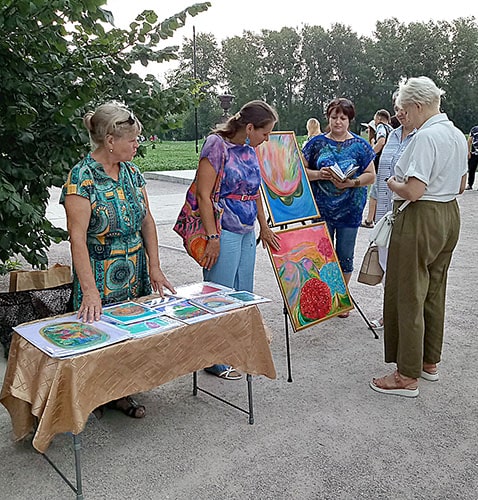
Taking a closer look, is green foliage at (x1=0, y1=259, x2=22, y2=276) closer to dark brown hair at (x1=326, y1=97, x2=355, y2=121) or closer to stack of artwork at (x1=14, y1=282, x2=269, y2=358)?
stack of artwork at (x1=14, y1=282, x2=269, y2=358)

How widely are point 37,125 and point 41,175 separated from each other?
0.33 meters

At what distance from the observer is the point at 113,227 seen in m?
2.68

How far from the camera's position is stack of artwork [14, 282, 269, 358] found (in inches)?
88.4

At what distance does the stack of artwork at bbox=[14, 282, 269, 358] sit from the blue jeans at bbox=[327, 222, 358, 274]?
1.65 m

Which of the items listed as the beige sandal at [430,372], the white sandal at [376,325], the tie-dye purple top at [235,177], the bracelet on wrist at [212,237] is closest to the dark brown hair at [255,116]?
the tie-dye purple top at [235,177]

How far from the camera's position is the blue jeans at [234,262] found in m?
3.29

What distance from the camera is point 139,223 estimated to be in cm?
282

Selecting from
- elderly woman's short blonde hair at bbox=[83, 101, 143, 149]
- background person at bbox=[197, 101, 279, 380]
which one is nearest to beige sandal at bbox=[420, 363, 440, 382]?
background person at bbox=[197, 101, 279, 380]

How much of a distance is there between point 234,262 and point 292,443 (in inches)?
42.1

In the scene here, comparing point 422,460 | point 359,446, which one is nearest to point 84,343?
point 359,446

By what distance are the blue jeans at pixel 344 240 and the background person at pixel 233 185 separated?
1.11 metres

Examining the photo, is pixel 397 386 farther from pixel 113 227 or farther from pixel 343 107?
pixel 343 107

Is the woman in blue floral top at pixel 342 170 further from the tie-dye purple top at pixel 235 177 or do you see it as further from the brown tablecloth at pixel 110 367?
the brown tablecloth at pixel 110 367

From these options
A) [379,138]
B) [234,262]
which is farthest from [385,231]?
[379,138]
